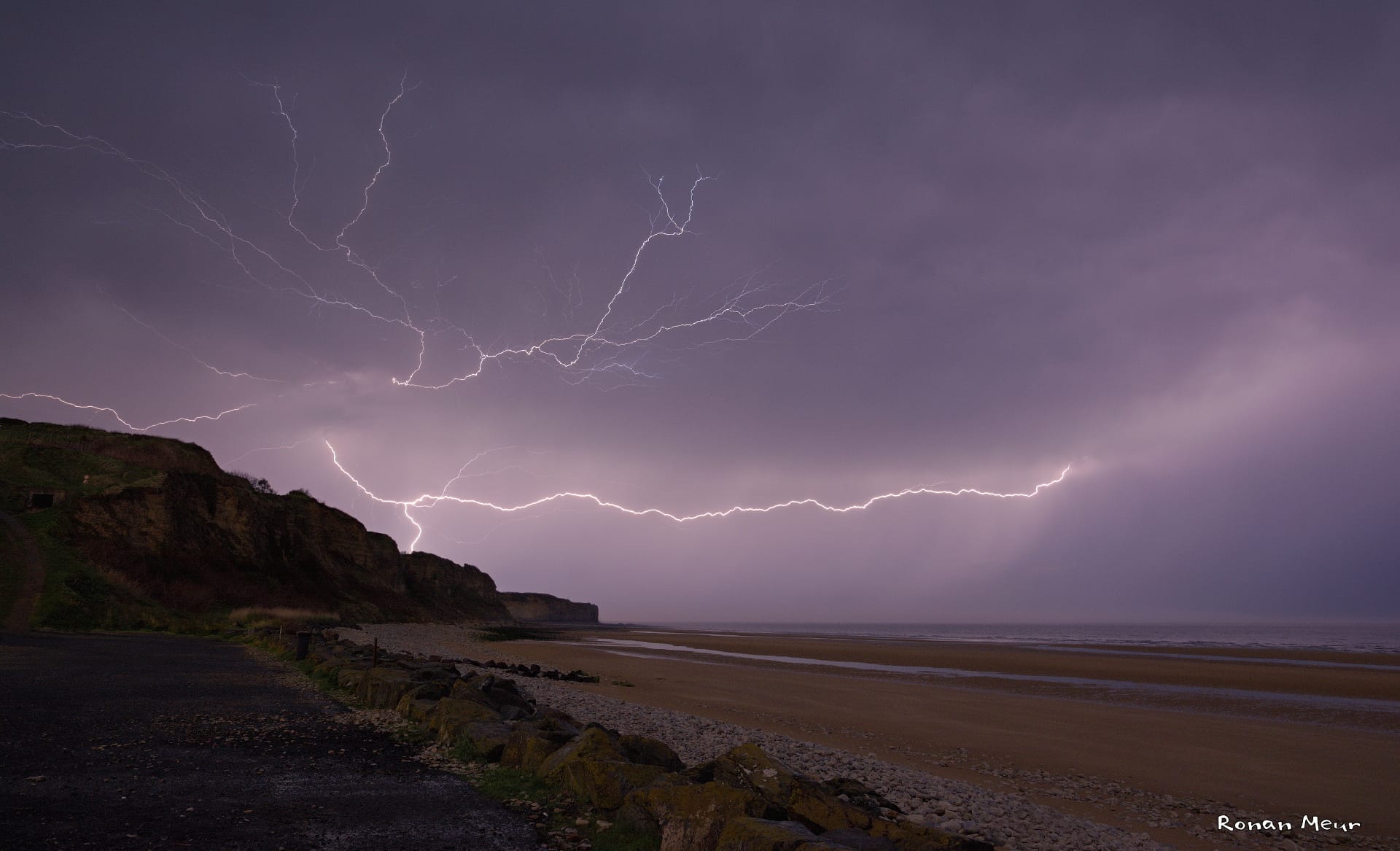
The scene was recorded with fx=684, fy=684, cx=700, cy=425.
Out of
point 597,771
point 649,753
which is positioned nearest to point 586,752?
point 597,771

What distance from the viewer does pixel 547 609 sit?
161m

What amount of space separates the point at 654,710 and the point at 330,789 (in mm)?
8715

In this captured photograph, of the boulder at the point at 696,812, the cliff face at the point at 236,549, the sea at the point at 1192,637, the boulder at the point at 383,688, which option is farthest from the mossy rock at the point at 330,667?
the sea at the point at 1192,637

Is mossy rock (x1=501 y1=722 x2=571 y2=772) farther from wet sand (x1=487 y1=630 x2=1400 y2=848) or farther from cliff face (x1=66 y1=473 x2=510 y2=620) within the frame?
cliff face (x1=66 y1=473 x2=510 y2=620)

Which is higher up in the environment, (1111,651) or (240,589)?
(240,589)

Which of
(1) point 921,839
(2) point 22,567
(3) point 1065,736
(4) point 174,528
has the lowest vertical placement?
(3) point 1065,736

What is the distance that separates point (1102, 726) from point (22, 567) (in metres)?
34.5

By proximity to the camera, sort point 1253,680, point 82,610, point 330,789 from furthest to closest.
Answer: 1. point 1253,680
2. point 82,610
3. point 330,789

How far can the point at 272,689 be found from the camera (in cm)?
1247

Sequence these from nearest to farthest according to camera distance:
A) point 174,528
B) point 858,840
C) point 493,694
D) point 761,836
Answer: point 761,836 < point 858,840 < point 493,694 < point 174,528

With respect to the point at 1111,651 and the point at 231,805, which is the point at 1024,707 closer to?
the point at 231,805

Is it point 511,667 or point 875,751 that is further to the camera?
point 511,667

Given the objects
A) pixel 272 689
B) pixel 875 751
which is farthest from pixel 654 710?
pixel 272 689

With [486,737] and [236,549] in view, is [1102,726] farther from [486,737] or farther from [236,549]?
[236,549]
